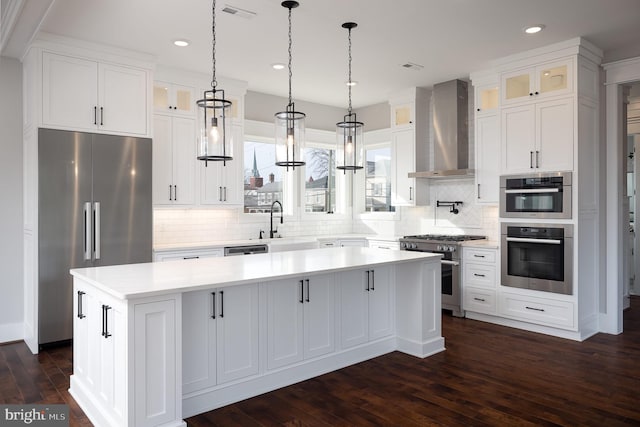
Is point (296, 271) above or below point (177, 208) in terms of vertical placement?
below

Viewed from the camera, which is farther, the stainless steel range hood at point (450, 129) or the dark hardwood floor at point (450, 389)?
the stainless steel range hood at point (450, 129)

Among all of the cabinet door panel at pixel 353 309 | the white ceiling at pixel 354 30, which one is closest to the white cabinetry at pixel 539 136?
the white ceiling at pixel 354 30

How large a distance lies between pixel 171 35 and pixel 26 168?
1.97 metres

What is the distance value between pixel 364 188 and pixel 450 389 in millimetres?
4647

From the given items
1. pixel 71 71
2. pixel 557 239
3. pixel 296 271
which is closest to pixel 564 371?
pixel 557 239

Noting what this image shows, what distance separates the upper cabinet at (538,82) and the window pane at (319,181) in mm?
3161

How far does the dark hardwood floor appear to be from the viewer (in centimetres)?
294

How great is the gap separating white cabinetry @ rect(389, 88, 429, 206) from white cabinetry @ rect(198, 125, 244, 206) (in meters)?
2.24

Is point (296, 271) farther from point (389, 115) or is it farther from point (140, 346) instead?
point (389, 115)

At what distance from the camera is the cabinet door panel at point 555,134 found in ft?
15.2

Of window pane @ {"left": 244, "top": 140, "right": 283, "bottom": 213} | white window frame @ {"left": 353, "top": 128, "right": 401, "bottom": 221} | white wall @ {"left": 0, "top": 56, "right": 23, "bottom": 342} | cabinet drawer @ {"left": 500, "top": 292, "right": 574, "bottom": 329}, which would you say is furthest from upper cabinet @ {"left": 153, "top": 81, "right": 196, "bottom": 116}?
cabinet drawer @ {"left": 500, "top": 292, "right": 574, "bottom": 329}

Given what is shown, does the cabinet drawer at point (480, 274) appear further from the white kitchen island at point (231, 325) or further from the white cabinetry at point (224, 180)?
the white cabinetry at point (224, 180)

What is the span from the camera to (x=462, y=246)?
5543mm

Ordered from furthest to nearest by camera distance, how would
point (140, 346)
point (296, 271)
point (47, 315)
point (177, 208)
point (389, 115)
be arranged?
point (389, 115), point (177, 208), point (47, 315), point (296, 271), point (140, 346)
